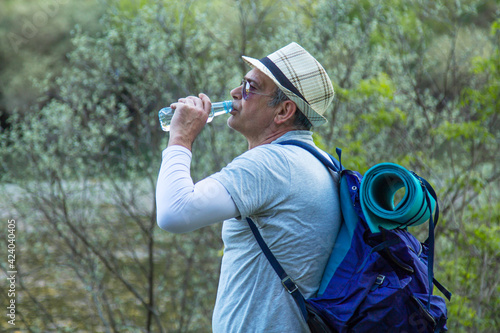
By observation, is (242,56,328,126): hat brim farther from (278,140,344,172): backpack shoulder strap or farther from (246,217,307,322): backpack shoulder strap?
(246,217,307,322): backpack shoulder strap

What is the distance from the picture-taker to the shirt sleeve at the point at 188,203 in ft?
4.77

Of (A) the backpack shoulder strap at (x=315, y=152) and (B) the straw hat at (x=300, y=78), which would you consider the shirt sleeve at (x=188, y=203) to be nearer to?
(A) the backpack shoulder strap at (x=315, y=152)

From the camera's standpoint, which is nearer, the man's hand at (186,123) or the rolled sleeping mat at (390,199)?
the rolled sleeping mat at (390,199)

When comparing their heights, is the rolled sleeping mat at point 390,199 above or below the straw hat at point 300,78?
below

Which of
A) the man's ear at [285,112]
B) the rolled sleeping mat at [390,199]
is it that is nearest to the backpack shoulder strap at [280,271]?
the rolled sleeping mat at [390,199]

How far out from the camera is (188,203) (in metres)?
1.45

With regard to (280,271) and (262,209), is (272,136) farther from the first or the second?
(280,271)

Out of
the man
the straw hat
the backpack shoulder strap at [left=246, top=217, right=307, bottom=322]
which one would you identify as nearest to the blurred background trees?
the straw hat

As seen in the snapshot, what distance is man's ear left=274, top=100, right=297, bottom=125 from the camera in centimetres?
186

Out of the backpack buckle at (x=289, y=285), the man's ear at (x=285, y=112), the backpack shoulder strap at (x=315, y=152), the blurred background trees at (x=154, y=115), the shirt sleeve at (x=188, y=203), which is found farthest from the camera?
the blurred background trees at (x=154, y=115)

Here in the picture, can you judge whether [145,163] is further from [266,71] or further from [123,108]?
[266,71]

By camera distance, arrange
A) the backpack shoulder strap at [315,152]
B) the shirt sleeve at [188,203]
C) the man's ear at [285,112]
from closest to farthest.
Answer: the shirt sleeve at [188,203], the backpack shoulder strap at [315,152], the man's ear at [285,112]

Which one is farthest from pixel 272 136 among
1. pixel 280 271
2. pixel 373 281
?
pixel 373 281

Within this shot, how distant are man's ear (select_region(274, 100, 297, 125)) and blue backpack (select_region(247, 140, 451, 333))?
38 centimetres
